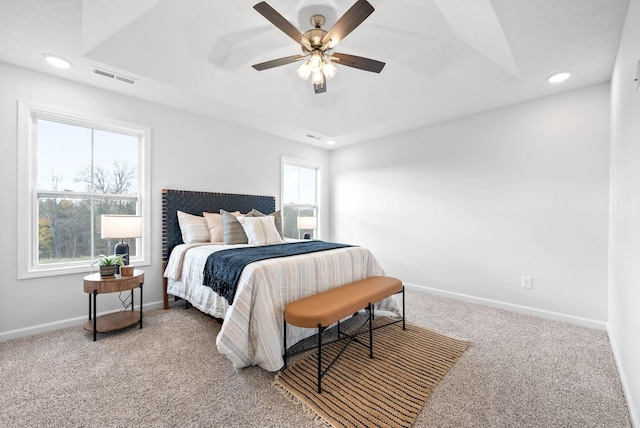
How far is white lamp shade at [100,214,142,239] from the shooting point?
2.57 m

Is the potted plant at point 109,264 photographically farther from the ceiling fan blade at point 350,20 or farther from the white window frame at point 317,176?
the ceiling fan blade at point 350,20

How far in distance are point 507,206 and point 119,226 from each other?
4363 mm

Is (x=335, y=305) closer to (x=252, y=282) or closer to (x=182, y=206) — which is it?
(x=252, y=282)

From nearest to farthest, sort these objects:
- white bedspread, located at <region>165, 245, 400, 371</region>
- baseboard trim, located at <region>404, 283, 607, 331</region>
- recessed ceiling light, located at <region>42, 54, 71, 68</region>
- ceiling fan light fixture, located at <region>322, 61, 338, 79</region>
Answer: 1. white bedspread, located at <region>165, 245, 400, 371</region>
2. ceiling fan light fixture, located at <region>322, 61, 338, 79</region>
3. recessed ceiling light, located at <region>42, 54, 71, 68</region>
4. baseboard trim, located at <region>404, 283, 607, 331</region>

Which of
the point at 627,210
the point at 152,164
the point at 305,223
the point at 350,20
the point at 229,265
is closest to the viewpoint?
the point at 350,20

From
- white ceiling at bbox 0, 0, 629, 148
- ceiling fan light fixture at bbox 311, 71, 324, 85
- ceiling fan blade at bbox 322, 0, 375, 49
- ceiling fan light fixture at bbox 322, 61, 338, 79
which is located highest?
white ceiling at bbox 0, 0, 629, 148

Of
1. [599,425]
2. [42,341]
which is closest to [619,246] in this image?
[599,425]

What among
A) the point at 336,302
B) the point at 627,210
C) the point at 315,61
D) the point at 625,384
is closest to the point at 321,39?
the point at 315,61

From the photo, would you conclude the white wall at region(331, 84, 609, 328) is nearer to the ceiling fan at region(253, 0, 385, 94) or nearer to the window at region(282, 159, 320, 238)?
the window at region(282, 159, 320, 238)

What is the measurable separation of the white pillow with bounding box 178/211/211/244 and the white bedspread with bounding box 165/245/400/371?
46 centimetres

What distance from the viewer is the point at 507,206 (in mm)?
3361

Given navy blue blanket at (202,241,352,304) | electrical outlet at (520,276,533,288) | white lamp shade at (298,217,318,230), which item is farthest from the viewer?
white lamp shade at (298,217,318,230)

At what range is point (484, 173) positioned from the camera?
11.6 feet

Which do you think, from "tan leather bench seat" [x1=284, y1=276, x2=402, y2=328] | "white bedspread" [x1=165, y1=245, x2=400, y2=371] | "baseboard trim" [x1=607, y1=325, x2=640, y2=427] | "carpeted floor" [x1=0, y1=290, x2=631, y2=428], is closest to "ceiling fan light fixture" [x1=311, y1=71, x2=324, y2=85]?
"white bedspread" [x1=165, y1=245, x2=400, y2=371]
